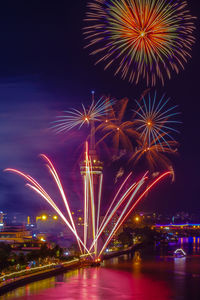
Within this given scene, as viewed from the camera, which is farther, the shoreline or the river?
the shoreline

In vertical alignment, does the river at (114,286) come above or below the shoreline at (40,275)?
below

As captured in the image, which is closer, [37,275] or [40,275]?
[37,275]

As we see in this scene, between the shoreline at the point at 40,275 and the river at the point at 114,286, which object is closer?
the river at the point at 114,286

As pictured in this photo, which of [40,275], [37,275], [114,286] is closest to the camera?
[114,286]

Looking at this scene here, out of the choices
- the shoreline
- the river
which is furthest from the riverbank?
the river

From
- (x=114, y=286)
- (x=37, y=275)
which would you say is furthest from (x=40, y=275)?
(x=114, y=286)

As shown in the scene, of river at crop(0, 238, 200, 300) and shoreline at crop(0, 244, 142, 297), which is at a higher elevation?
shoreline at crop(0, 244, 142, 297)

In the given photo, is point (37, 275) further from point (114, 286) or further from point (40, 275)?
point (114, 286)

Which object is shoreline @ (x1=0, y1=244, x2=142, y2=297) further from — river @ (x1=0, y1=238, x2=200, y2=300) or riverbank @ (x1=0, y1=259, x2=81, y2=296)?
river @ (x1=0, y1=238, x2=200, y2=300)

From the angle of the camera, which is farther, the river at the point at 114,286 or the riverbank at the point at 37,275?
the riverbank at the point at 37,275

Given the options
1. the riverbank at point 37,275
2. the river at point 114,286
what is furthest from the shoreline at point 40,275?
the river at point 114,286

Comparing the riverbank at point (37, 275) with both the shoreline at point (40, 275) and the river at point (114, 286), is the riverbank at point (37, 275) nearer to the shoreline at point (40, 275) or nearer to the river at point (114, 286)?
the shoreline at point (40, 275)
